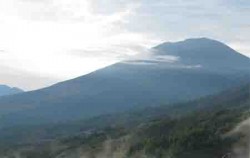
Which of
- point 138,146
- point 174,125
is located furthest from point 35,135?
point 138,146

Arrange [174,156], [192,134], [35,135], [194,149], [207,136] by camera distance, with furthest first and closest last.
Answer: [35,135]
[192,134]
[207,136]
[194,149]
[174,156]

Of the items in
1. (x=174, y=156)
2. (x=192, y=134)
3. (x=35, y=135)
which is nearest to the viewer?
(x=174, y=156)

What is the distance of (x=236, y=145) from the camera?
2598 centimetres

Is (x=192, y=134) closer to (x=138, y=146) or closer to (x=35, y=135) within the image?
(x=138, y=146)

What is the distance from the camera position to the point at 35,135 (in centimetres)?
19875

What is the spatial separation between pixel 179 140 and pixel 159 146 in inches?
53.0

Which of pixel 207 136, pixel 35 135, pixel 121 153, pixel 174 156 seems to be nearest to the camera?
pixel 121 153

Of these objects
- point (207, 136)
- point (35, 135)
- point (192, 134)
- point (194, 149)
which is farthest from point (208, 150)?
point (35, 135)

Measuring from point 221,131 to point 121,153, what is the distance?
13.4m

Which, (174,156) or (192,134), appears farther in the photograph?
(192,134)

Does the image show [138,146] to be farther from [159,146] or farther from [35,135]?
[35,135]

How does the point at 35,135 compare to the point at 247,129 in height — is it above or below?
below

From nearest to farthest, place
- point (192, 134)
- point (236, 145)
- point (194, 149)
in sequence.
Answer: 1. point (236, 145)
2. point (194, 149)
3. point (192, 134)

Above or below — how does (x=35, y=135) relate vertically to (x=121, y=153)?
below
